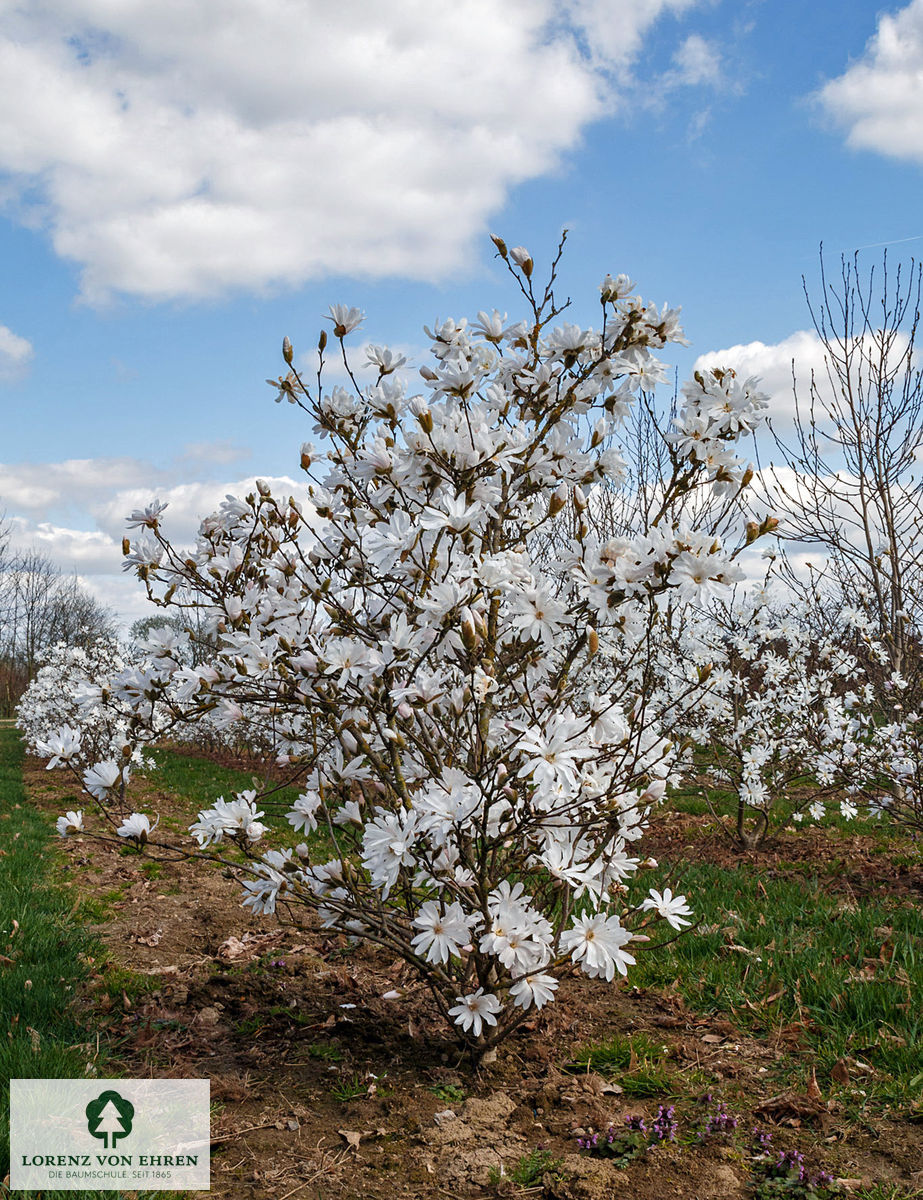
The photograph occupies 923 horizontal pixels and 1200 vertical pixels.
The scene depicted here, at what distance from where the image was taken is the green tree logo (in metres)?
2.65

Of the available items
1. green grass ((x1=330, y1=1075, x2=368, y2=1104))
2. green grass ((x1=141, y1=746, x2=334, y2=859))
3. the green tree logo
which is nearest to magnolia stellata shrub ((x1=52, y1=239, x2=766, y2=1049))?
green grass ((x1=330, y1=1075, x2=368, y2=1104))

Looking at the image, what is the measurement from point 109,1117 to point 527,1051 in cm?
157

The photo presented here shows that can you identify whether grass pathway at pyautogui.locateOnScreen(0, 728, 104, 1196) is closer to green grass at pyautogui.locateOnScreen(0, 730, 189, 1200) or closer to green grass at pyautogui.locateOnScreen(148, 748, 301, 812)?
green grass at pyautogui.locateOnScreen(0, 730, 189, 1200)

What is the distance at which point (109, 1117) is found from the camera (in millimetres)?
2748

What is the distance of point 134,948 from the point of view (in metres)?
4.58

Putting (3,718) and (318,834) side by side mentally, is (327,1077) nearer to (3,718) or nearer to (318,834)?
(318,834)

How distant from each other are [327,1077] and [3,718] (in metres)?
40.1

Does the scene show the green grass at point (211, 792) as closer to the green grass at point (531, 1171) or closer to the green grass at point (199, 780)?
the green grass at point (199, 780)

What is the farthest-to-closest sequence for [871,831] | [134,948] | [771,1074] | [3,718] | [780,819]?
1. [3,718]
2. [780,819]
3. [871,831]
4. [134,948]
5. [771,1074]

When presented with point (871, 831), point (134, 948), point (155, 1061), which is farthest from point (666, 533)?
point (871, 831)

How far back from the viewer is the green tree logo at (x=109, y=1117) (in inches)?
104

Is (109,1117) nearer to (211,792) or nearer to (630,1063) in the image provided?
(630,1063)

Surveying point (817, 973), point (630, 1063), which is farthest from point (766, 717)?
point (630, 1063)

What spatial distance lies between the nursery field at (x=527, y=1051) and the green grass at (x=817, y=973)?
1 centimetres
